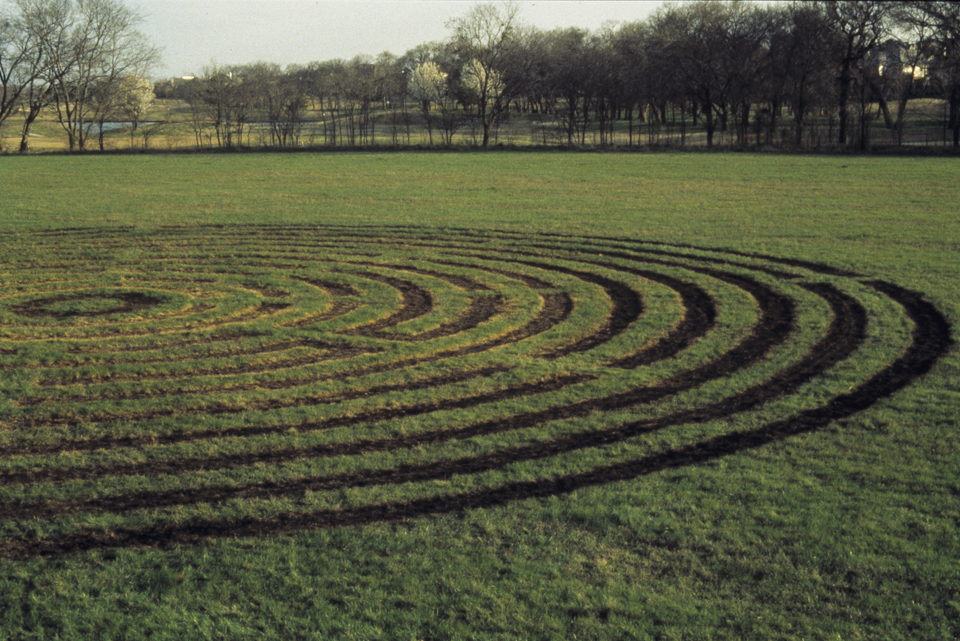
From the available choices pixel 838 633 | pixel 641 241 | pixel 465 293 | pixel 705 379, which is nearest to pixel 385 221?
pixel 641 241

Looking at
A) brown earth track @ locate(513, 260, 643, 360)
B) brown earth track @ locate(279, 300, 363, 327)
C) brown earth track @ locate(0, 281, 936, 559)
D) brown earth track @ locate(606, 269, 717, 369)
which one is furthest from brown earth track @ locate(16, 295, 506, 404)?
brown earth track @ locate(0, 281, 936, 559)

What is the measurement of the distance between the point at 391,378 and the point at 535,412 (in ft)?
6.65

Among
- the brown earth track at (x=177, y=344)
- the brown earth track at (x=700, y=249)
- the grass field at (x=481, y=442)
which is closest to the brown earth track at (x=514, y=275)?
the grass field at (x=481, y=442)

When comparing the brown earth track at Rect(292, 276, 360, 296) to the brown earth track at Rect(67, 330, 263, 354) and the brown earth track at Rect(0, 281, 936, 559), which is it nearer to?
the brown earth track at Rect(67, 330, 263, 354)

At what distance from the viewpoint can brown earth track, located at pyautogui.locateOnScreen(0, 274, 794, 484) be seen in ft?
24.1

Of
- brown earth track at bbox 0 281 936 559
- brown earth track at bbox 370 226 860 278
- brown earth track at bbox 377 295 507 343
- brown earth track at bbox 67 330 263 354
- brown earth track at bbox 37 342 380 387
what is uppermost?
brown earth track at bbox 370 226 860 278

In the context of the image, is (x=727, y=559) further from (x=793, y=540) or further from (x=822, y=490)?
(x=822, y=490)

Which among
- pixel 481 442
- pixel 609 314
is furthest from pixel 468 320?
pixel 481 442

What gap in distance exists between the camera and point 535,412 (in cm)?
866

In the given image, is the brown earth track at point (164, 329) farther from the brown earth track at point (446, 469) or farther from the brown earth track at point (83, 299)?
the brown earth track at point (446, 469)

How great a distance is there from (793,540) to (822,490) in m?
0.97

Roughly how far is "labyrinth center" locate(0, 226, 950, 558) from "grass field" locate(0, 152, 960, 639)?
0.16 feet

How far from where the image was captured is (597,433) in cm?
805

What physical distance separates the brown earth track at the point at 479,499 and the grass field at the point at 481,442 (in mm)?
33
